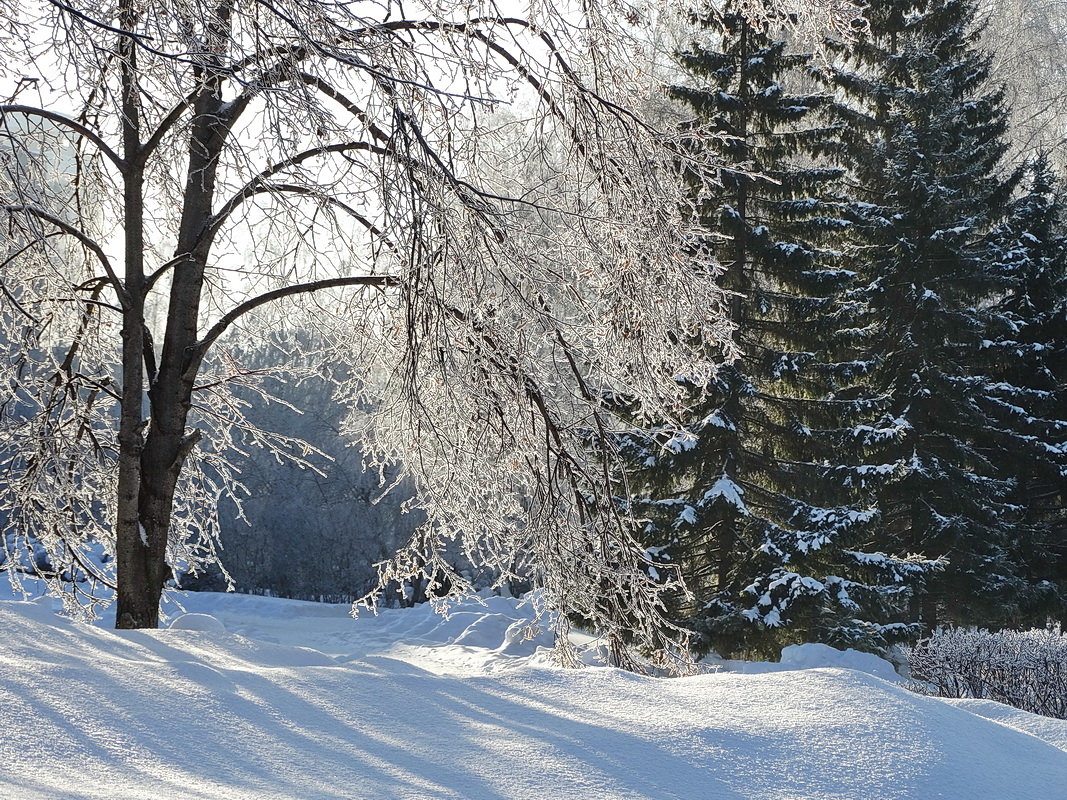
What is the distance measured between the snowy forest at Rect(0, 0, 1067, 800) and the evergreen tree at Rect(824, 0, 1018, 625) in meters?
0.06

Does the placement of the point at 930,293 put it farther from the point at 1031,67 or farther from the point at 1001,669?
the point at 1031,67

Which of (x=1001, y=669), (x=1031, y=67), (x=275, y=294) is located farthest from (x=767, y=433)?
(x=1031, y=67)

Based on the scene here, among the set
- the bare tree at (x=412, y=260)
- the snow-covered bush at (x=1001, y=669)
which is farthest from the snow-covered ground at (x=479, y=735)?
the snow-covered bush at (x=1001, y=669)

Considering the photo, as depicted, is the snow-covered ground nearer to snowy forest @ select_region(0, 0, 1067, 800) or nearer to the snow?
snowy forest @ select_region(0, 0, 1067, 800)

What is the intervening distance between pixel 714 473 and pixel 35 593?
1016 cm

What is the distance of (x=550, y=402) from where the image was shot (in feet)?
17.1

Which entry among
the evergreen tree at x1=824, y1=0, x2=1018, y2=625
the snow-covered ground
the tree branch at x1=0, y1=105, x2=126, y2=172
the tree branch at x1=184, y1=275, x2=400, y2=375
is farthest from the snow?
the tree branch at x1=0, y1=105, x2=126, y2=172

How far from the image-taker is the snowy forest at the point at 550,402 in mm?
2654

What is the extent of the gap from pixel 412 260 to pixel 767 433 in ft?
26.6

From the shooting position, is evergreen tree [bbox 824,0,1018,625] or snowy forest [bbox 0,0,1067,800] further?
evergreen tree [bbox 824,0,1018,625]

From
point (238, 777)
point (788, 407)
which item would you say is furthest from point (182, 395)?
point (788, 407)

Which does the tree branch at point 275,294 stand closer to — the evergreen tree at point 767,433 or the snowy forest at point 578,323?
the snowy forest at point 578,323

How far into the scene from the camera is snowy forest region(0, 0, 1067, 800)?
2.65 metres

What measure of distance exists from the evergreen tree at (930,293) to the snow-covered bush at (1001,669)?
3664mm
